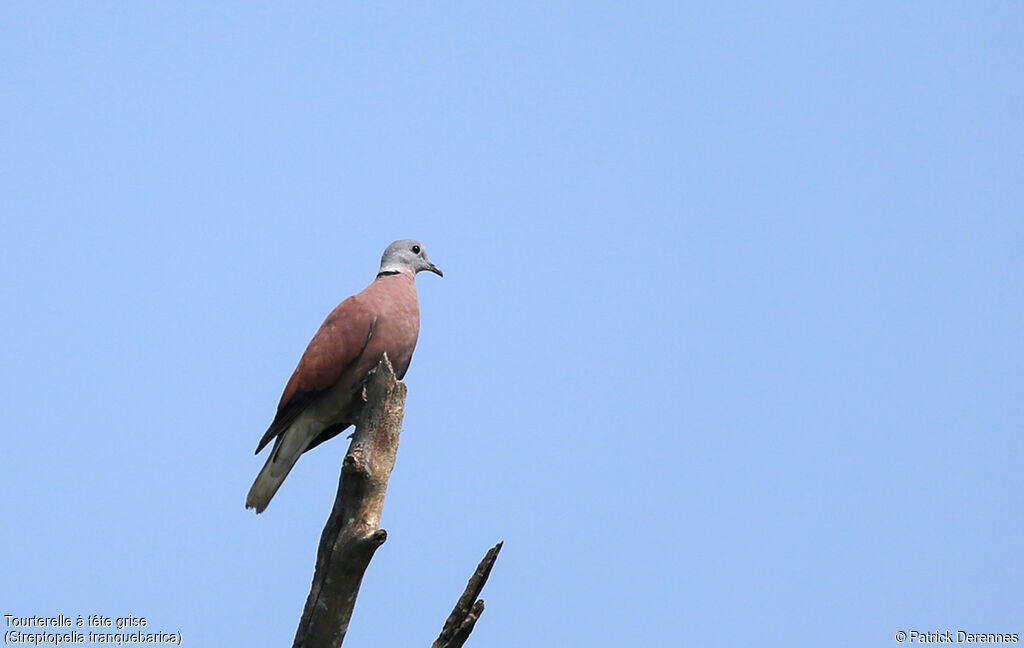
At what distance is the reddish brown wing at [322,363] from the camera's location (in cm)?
738

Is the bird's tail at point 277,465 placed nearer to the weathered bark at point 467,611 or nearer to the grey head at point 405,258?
the grey head at point 405,258

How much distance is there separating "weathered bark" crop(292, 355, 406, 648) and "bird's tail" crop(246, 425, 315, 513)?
1.59 meters

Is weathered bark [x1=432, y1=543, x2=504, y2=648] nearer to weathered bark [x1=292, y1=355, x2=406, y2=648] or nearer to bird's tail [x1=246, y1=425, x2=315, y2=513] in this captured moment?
weathered bark [x1=292, y1=355, x2=406, y2=648]

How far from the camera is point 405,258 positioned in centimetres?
855

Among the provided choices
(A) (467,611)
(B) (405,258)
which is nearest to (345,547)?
(A) (467,611)

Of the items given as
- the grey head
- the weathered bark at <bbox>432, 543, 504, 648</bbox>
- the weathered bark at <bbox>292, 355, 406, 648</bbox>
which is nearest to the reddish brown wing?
the grey head

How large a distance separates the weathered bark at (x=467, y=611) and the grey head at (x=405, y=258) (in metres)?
3.59

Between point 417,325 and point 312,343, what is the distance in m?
0.72

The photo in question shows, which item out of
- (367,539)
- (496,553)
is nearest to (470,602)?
(496,553)

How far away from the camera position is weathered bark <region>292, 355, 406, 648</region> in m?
5.63

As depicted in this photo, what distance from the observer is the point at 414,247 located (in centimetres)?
862

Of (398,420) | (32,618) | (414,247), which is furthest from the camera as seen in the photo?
(414,247)

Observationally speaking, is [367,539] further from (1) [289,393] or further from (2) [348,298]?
(2) [348,298]

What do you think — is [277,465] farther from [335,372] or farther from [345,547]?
[345,547]
